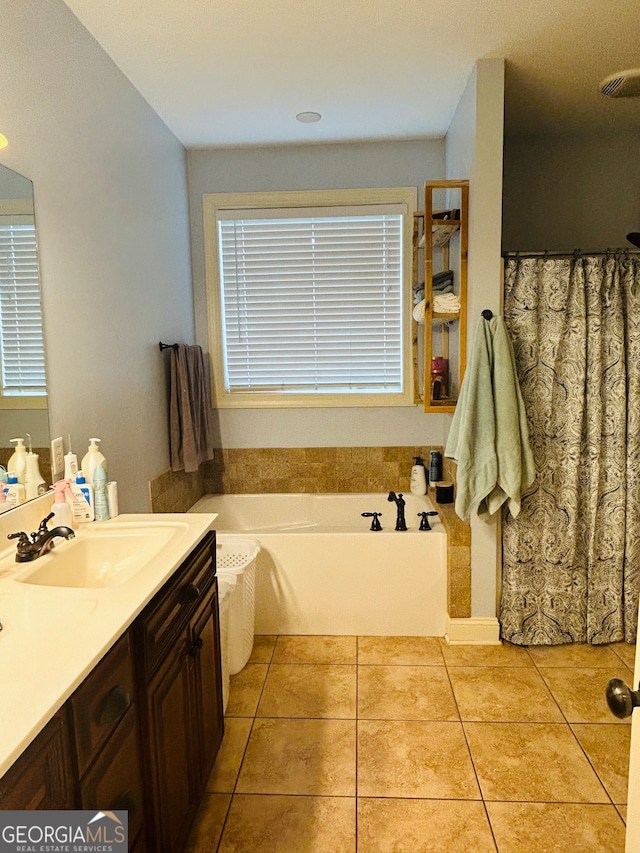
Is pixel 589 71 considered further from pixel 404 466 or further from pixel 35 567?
pixel 35 567

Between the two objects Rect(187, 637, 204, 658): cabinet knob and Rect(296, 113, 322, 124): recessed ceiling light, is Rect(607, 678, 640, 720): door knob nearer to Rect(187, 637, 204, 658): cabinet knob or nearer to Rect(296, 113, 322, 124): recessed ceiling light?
Rect(187, 637, 204, 658): cabinet knob

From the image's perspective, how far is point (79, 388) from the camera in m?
2.10

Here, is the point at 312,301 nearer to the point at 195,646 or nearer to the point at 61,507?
the point at 61,507

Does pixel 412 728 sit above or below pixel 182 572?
below

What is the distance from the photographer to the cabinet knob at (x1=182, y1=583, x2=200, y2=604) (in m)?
1.58

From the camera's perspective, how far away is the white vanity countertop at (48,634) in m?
0.87

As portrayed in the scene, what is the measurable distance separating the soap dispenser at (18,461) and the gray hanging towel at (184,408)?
4.25ft

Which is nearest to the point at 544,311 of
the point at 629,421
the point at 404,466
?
the point at 629,421

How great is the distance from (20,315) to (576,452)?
2.33 metres

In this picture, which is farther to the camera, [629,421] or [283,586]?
[283,586]

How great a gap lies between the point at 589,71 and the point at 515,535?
84.8 inches

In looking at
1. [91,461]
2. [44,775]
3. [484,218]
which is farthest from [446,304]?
[44,775]

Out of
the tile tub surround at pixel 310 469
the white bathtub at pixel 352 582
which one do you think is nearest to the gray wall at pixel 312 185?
the tile tub surround at pixel 310 469

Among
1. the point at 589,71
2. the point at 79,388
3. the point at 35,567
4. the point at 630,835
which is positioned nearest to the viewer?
the point at 630,835
